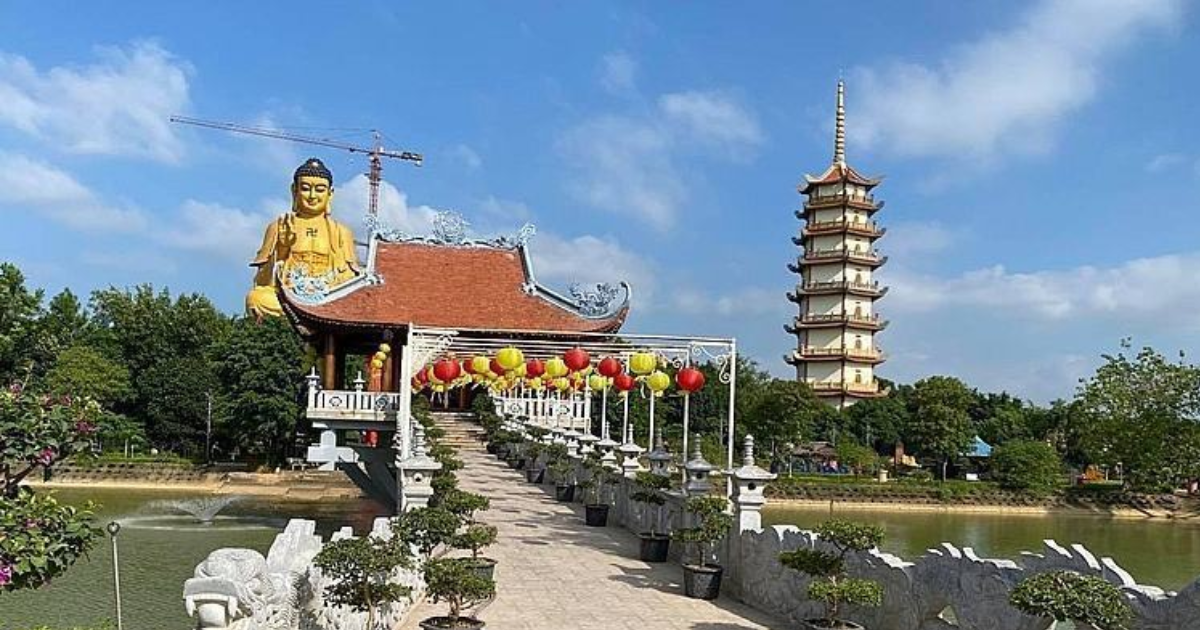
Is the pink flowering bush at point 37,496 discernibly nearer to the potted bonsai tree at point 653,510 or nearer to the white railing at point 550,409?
the potted bonsai tree at point 653,510

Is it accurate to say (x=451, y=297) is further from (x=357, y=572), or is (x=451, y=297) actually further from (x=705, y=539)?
(x=357, y=572)

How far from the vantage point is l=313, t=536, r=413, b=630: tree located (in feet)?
21.0

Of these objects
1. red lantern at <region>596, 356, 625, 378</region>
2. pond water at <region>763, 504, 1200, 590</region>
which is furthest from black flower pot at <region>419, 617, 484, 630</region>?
pond water at <region>763, 504, 1200, 590</region>

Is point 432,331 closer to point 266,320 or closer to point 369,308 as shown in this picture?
point 369,308

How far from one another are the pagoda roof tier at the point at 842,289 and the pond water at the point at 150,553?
25348 mm

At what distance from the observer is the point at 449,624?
7492 millimetres

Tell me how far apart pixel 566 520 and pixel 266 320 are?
24.5 m

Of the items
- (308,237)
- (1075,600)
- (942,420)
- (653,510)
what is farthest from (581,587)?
(942,420)

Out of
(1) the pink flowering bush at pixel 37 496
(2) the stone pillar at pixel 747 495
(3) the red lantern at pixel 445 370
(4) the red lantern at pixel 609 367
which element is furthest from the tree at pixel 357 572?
(3) the red lantern at pixel 445 370

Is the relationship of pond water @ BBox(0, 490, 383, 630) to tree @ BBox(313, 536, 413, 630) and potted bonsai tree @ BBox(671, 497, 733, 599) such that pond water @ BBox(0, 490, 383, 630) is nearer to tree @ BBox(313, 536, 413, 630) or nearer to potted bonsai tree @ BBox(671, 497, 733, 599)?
tree @ BBox(313, 536, 413, 630)

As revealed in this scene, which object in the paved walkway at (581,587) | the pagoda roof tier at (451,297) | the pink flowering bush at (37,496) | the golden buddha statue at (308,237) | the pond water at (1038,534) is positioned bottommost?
the pond water at (1038,534)

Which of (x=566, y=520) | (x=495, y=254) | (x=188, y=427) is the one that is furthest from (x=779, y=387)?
(x=566, y=520)

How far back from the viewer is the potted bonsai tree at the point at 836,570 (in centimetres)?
725

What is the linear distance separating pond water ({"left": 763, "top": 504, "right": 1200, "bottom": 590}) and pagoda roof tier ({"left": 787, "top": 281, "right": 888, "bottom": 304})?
567 inches
